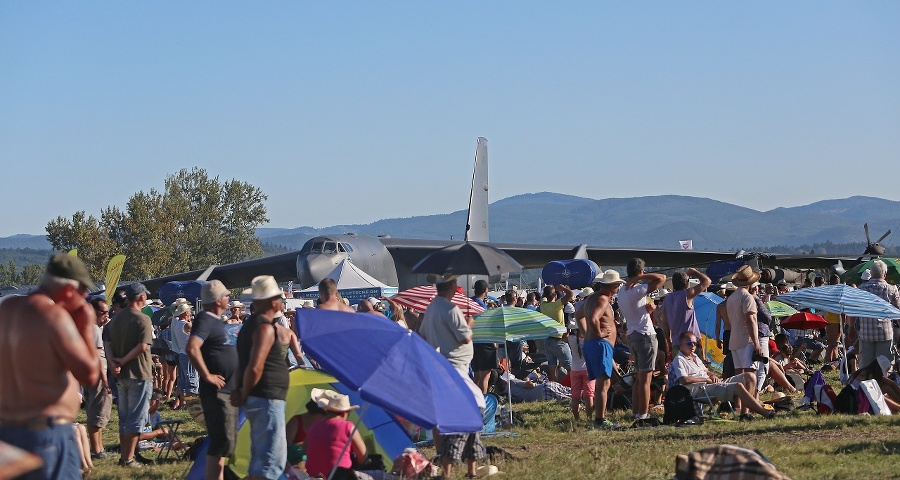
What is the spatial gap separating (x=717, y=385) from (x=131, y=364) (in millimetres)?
5359

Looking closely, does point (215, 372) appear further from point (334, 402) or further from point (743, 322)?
point (743, 322)

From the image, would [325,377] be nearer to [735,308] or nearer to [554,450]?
[554,450]

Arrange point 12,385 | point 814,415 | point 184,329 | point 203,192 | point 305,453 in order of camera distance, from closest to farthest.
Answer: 1. point 12,385
2. point 305,453
3. point 814,415
4. point 184,329
5. point 203,192

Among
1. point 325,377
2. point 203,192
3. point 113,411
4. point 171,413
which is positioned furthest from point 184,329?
point 203,192

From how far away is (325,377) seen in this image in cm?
779

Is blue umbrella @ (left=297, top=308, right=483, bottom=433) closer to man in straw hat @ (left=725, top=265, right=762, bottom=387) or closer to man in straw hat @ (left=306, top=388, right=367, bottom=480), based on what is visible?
man in straw hat @ (left=306, top=388, right=367, bottom=480)

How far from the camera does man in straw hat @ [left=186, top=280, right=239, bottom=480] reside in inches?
272

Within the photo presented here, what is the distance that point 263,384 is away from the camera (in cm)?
623

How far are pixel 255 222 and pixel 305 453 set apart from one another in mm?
76344

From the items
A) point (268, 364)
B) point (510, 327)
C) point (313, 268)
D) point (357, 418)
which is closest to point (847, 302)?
→ point (510, 327)

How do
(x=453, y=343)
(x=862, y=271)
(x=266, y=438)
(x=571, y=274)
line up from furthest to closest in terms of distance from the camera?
(x=571, y=274), (x=862, y=271), (x=453, y=343), (x=266, y=438)

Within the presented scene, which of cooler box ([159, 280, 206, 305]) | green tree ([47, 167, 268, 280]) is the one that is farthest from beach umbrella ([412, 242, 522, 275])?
green tree ([47, 167, 268, 280])

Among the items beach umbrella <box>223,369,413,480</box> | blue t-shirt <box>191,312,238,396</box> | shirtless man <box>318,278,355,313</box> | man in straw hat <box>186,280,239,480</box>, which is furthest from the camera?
shirtless man <box>318,278,355,313</box>

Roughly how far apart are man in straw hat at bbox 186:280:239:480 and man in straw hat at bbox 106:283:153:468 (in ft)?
5.45
